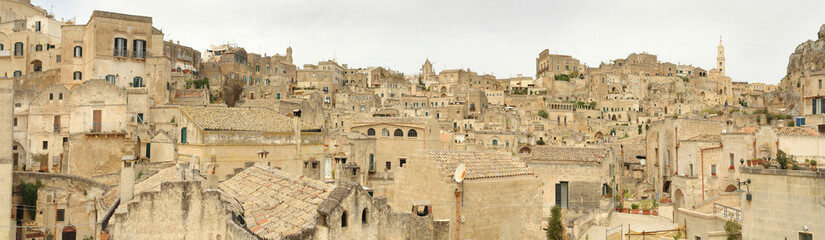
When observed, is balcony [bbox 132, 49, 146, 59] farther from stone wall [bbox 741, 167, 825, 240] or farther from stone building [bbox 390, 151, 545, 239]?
stone wall [bbox 741, 167, 825, 240]

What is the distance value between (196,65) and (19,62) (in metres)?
20.8

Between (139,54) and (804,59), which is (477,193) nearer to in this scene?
(139,54)

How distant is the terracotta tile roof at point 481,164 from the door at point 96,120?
26982 millimetres

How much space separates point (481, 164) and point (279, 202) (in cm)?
563

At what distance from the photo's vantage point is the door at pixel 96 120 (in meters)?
32.6

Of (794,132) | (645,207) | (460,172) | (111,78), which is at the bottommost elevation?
(645,207)

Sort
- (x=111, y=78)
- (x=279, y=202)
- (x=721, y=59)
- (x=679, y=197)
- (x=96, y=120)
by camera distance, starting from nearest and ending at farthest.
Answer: (x=279, y=202)
(x=679, y=197)
(x=96, y=120)
(x=111, y=78)
(x=721, y=59)

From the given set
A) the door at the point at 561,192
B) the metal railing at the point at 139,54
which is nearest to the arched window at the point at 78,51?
the metal railing at the point at 139,54

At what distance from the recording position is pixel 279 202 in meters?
10.6

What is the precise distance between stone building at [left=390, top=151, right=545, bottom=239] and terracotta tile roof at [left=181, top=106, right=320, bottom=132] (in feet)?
43.2

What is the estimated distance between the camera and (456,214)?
501 inches

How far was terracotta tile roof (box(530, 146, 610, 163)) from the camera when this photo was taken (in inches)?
1034

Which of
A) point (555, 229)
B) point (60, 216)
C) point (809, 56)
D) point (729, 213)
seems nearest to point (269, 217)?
point (555, 229)

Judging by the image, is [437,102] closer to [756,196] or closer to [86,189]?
[86,189]
